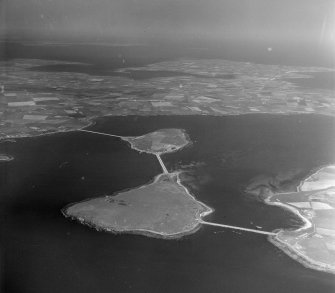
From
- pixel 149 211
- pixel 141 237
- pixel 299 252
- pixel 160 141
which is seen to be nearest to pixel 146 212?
pixel 149 211

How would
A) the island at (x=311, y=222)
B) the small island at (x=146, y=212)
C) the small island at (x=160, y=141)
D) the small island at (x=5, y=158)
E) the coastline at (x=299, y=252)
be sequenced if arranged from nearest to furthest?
the coastline at (x=299, y=252), the island at (x=311, y=222), the small island at (x=146, y=212), the small island at (x=5, y=158), the small island at (x=160, y=141)

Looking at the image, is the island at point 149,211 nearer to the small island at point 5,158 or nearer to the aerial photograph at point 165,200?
the aerial photograph at point 165,200

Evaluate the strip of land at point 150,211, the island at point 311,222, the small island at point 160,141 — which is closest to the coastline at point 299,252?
the island at point 311,222

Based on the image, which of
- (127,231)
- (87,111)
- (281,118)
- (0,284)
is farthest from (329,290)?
(87,111)

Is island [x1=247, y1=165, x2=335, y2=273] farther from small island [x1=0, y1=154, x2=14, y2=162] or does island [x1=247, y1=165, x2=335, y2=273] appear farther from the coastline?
small island [x1=0, y1=154, x2=14, y2=162]

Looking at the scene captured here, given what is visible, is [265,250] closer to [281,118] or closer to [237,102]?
[281,118]

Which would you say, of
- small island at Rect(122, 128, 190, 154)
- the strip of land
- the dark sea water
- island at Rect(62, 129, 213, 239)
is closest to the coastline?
the dark sea water
